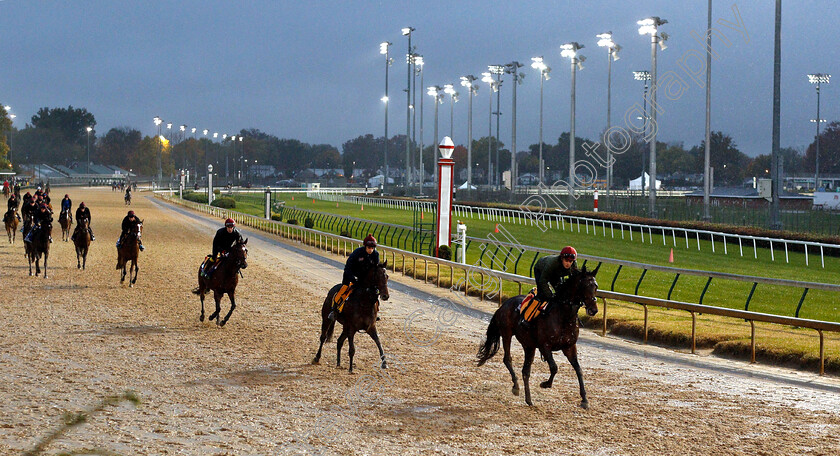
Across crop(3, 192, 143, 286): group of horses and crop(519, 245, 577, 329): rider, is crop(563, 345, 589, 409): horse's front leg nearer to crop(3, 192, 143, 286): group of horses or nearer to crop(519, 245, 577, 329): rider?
crop(519, 245, 577, 329): rider

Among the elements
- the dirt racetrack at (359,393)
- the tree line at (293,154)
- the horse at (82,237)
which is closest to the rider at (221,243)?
the dirt racetrack at (359,393)

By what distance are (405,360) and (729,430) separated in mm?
4083

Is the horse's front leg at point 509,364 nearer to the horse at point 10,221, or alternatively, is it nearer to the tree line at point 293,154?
the horse at point 10,221

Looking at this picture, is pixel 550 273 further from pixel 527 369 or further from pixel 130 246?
pixel 130 246

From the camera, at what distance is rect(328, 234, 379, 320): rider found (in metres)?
8.91

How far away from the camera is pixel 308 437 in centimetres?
683

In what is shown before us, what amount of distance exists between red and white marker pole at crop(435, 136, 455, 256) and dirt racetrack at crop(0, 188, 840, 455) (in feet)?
15.8

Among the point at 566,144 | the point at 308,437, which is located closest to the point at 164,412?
the point at 308,437

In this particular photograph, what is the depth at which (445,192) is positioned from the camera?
18.5 meters

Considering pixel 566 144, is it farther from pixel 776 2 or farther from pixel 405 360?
pixel 405 360

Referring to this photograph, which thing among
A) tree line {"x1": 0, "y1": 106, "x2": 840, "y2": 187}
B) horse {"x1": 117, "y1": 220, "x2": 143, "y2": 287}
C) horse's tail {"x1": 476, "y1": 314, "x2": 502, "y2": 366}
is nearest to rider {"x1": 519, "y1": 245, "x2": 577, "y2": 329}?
horse's tail {"x1": 476, "y1": 314, "x2": 502, "y2": 366}

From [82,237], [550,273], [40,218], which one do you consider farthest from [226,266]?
[82,237]

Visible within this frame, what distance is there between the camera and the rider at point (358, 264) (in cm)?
891

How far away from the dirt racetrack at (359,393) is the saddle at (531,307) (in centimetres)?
85
